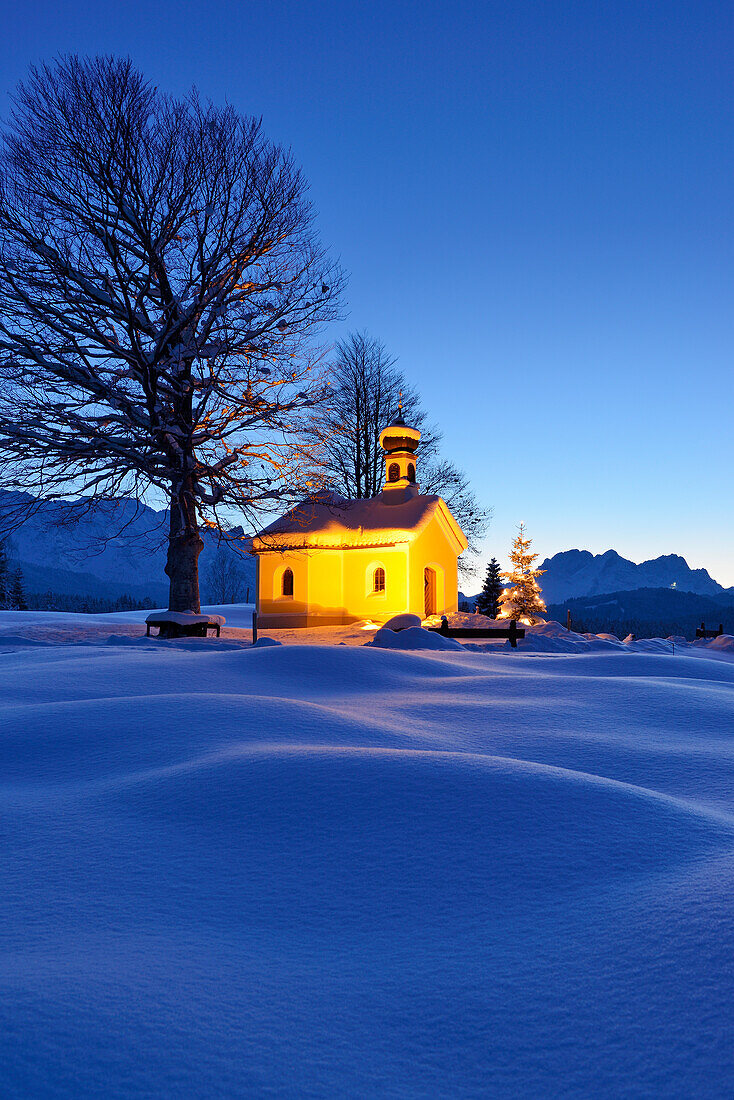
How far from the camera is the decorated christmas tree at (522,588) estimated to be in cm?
3288

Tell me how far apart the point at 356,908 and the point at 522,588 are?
3215 centimetres

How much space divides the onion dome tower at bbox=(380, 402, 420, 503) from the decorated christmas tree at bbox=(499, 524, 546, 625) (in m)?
10.1

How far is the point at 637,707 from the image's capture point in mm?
5637

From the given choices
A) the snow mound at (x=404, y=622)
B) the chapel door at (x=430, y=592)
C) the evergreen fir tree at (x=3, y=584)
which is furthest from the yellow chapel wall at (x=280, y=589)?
the evergreen fir tree at (x=3, y=584)

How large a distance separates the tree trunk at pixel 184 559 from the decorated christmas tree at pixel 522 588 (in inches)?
793

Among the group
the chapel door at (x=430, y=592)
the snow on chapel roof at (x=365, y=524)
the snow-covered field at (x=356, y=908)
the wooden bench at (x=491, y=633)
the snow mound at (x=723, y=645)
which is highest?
the snow on chapel roof at (x=365, y=524)

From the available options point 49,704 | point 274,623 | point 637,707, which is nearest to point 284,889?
point 49,704

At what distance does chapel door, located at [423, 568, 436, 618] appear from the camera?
2605cm

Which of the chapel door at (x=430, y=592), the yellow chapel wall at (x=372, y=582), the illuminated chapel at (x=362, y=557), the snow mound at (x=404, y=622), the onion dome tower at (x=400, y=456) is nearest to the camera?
the snow mound at (x=404, y=622)

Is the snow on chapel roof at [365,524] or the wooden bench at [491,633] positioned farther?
the snow on chapel roof at [365,524]

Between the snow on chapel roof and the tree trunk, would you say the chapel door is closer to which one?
the snow on chapel roof

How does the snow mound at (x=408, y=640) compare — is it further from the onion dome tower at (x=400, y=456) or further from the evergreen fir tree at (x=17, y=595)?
the evergreen fir tree at (x=17, y=595)

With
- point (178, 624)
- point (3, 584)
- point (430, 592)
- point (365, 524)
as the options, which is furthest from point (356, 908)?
point (3, 584)

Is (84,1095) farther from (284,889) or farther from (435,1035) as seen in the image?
(284,889)
